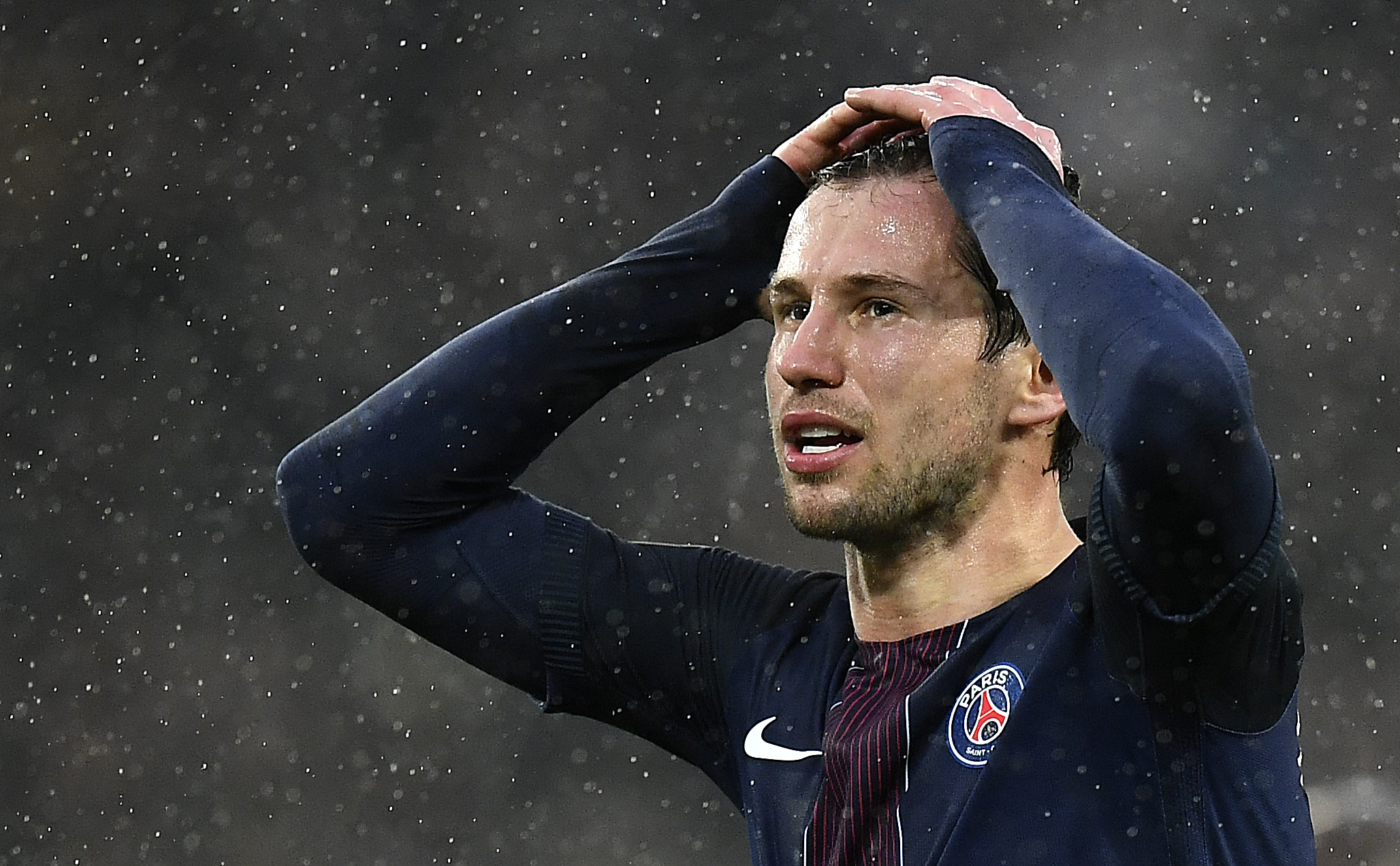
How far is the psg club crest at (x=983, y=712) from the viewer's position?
1621 millimetres

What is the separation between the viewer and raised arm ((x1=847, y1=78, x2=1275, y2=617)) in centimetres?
136

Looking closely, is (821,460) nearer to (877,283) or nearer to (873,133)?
(877,283)

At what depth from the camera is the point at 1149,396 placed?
138cm

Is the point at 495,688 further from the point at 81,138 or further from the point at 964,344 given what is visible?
the point at 964,344

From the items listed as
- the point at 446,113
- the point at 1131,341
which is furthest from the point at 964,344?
the point at 446,113

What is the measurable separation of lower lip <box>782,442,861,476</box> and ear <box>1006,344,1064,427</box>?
0.18 meters

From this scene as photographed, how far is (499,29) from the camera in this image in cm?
525

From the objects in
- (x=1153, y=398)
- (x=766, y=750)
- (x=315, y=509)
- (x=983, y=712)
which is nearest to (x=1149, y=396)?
(x=1153, y=398)

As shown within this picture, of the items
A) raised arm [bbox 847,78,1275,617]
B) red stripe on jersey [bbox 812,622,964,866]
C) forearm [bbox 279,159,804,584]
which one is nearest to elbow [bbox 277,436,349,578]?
forearm [bbox 279,159,804,584]

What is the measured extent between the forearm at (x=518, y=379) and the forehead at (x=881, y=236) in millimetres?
263

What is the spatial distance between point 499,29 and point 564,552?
3528mm

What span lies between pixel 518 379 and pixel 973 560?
0.64 m

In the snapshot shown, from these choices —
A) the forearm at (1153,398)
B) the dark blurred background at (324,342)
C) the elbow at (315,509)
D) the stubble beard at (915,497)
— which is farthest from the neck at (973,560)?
the dark blurred background at (324,342)

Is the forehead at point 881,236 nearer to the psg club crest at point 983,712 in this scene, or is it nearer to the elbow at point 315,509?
the psg club crest at point 983,712
